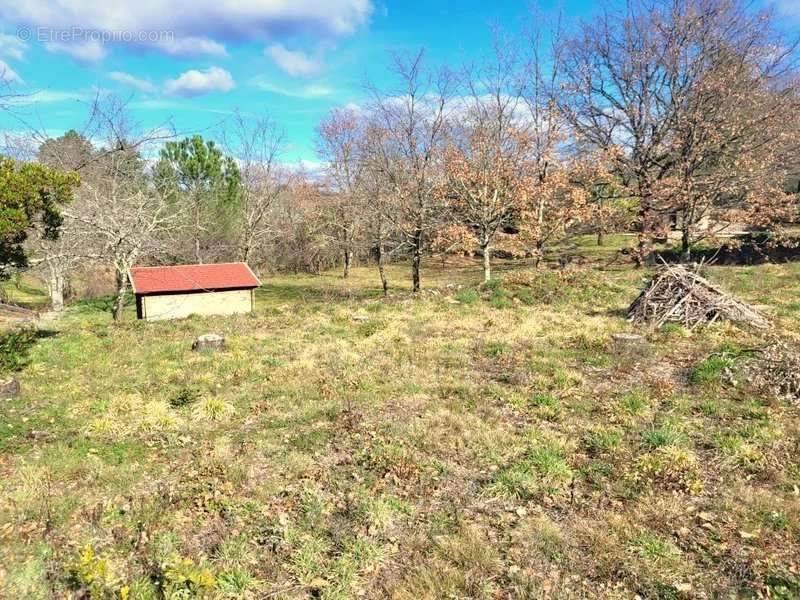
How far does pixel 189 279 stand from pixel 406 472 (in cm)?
1707

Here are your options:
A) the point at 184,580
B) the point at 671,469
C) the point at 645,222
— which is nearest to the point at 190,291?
the point at 184,580

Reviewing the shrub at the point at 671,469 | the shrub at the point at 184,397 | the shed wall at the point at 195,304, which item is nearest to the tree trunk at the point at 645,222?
the shed wall at the point at 195,304

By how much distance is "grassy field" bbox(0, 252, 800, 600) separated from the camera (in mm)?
4359

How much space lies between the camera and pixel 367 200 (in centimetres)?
2675

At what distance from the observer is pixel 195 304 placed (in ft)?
66.9

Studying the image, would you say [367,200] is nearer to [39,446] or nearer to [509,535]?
[39,446]

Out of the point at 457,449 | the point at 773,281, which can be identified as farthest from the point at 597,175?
the point at 457,449

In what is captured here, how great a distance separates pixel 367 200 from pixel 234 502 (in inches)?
888

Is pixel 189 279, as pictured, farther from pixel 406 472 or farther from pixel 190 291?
pixel 406 472

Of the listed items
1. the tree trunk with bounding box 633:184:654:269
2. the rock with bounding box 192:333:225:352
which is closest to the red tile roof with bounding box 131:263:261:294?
the rock with bounding box 192:333:225:352

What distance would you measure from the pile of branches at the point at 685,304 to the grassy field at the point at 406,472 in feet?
2.00

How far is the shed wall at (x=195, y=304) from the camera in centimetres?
1964

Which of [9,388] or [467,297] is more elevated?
[467,297]

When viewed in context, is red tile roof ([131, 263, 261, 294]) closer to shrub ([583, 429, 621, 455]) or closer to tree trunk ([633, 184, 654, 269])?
shrub ([583, 429, 621, 455])
